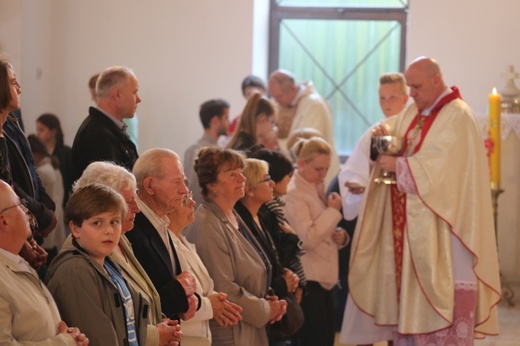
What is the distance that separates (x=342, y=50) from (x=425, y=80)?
3808 mm

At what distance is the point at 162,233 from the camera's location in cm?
398

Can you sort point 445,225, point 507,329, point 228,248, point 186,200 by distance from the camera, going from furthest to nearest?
point 507,329, point 445,225, point 228,248, point 186,200

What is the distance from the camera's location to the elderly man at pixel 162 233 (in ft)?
12.8

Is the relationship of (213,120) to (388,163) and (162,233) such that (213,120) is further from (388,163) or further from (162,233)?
(162,233)

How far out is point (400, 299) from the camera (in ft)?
19.9

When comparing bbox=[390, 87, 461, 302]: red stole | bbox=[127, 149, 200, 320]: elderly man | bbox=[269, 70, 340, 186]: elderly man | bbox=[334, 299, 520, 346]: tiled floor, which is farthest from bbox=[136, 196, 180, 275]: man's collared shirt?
bbox=[269, 70, 340, 186]: elderly man

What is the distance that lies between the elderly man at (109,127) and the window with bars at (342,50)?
193 inches

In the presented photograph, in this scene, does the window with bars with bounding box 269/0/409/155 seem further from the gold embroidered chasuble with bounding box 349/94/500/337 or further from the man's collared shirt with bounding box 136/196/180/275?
the man's collared shirt with bounding box 136/196/180/275

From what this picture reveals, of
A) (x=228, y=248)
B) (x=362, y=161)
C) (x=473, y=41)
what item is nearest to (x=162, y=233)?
(x=228, y=248)

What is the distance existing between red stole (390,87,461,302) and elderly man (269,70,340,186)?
2289mm

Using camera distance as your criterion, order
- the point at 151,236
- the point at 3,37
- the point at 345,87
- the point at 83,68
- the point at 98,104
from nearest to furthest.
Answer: the point at 151,236 < the point at 98,104 < the point at 3,37 < the point at 83,68 < the point at 345,87

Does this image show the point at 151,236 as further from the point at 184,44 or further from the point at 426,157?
the point at 184,44

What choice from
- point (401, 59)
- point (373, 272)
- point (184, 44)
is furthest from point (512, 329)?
point (184, 44)

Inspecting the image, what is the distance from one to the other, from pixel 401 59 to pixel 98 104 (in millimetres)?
5160
